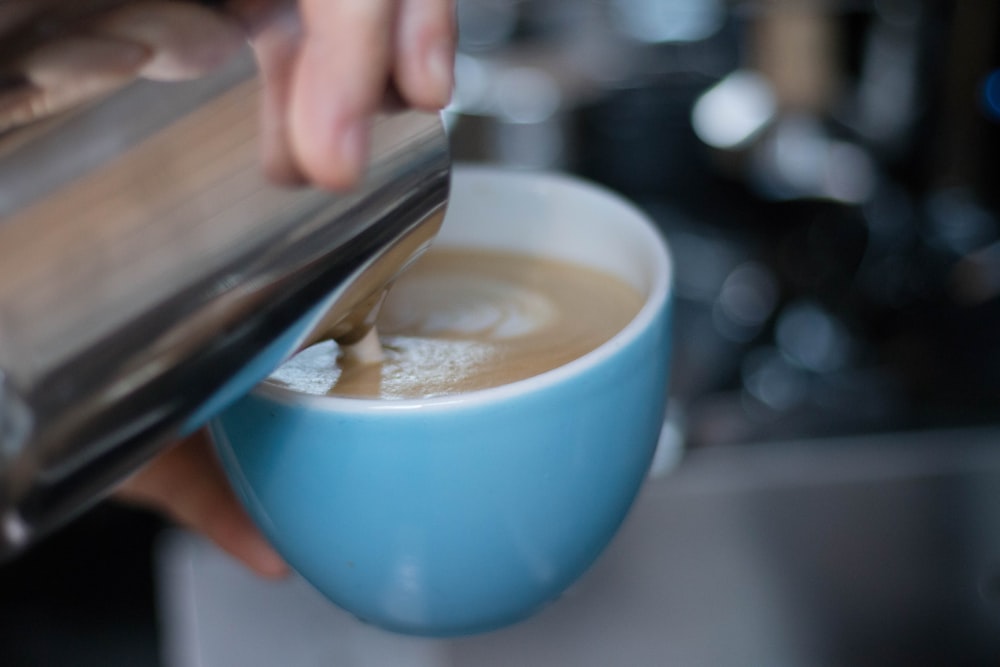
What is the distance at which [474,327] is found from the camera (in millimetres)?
425

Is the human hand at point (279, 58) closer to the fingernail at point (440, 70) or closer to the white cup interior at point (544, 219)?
the fingernail at point (440, 70)

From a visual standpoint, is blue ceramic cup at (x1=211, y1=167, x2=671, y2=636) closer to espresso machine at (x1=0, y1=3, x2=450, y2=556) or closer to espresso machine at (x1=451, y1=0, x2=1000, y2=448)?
espresso machine at (x1=0, y1=3, x2=450, y2=556)

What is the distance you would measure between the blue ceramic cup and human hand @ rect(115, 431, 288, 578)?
99mm

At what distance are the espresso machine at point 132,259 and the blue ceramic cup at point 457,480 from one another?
5 centimetres

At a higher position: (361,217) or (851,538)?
(361,217)

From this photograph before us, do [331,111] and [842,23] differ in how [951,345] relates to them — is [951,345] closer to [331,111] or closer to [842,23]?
[842,23]

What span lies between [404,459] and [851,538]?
442 mm

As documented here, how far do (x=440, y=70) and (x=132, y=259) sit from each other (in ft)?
0.34

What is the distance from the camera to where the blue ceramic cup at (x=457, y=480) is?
0.31 m

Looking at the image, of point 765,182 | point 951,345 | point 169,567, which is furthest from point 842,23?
point 169,567

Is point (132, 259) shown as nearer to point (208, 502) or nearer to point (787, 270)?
point (208, 502)

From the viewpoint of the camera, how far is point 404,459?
312 mm

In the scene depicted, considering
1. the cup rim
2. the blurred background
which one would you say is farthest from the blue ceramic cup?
the blurred background

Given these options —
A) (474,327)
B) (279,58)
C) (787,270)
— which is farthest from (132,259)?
(787,270)
